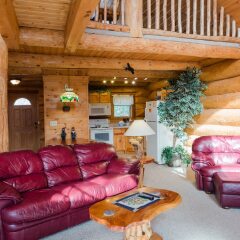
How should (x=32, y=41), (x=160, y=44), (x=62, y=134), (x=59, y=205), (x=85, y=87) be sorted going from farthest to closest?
1. (x=85, y=87)
2. (x=62, y=134)
3. (x=160, y=44)
4. (x=32, y=41)
5. (x=59, y=205)

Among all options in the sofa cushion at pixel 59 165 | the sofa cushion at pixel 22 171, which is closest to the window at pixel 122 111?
the sofa cushion at pixel 59 165

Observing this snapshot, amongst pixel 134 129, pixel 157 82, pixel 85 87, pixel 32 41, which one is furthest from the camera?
pixel 157 82

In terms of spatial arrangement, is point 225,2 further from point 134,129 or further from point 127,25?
point 134,129

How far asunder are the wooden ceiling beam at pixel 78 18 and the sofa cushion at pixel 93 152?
5.31ft

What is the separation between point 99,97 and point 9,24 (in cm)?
553

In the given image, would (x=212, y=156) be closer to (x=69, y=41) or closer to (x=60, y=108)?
(x=69, y=41)

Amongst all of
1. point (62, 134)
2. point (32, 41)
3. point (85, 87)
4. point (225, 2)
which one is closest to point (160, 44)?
point (225, 2)

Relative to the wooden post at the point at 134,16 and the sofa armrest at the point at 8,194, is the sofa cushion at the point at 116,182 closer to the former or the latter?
the sofa armrest at the point at 8,194

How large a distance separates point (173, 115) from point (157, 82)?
2.19 m

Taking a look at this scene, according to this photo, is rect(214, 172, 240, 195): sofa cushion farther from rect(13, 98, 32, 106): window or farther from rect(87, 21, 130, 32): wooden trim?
rect(13, 98, 32, 106): window

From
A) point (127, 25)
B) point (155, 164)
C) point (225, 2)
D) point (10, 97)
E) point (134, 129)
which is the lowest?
point (155, 164)

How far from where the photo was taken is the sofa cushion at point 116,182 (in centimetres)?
326

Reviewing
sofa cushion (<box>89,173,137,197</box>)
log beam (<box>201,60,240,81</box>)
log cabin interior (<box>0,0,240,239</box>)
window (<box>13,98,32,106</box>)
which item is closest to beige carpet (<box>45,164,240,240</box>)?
sofa cushion (<box>89,173,137,197</box>)

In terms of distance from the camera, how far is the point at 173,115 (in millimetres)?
6043
